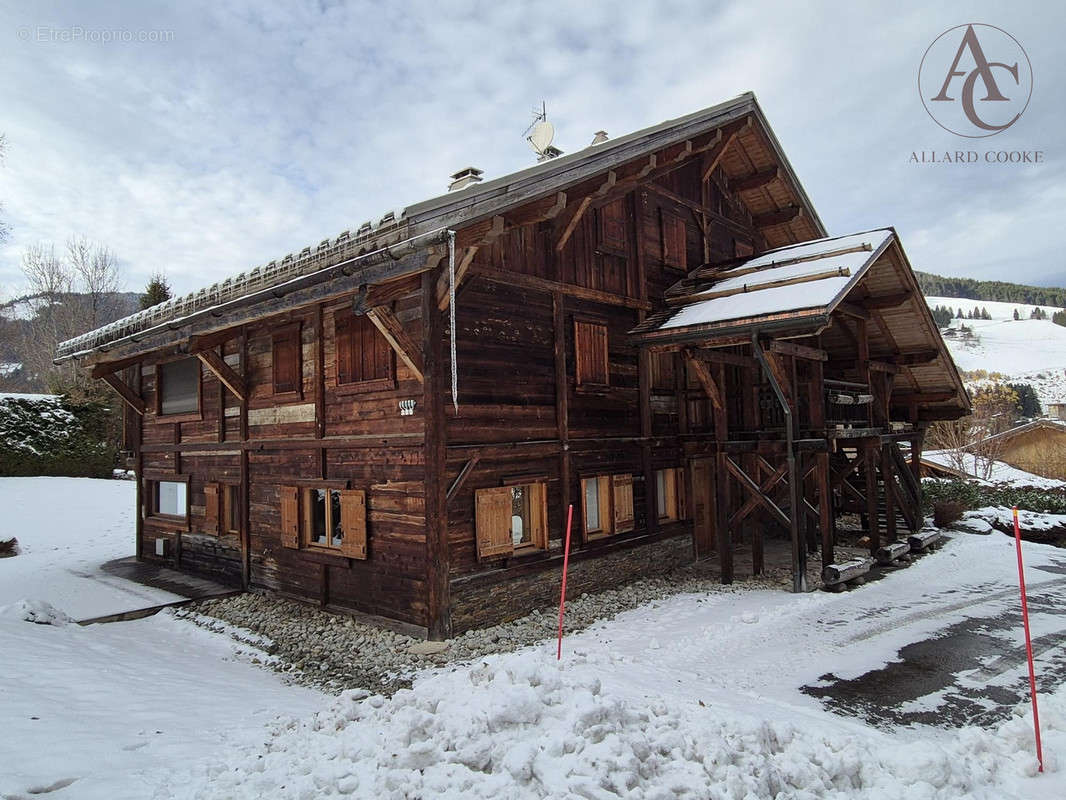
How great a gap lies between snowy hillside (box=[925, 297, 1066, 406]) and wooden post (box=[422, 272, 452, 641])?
325 feet

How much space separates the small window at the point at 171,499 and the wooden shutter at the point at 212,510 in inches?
46.1

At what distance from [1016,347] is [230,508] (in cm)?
14705

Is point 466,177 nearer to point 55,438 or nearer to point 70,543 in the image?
point 70,543

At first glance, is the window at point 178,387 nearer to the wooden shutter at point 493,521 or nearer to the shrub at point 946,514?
the wooden shutter at point 493,521

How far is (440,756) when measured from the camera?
4.92m

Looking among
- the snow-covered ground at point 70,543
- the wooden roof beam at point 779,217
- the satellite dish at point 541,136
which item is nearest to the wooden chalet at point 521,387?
the wooden roof beam at point 779,217

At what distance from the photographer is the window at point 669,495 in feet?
44.4

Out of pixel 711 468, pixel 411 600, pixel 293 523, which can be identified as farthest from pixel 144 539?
pixel 711 468

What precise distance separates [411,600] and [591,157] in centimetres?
746

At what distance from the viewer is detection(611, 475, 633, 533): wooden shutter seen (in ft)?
39.6

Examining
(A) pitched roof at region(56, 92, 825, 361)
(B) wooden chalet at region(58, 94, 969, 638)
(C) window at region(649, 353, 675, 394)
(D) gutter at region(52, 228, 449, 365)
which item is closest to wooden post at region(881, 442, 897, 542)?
(B) wooden chalet at region(58, 94, 969, 638)

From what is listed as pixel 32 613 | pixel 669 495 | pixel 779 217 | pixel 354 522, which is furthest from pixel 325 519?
pixel 779 217

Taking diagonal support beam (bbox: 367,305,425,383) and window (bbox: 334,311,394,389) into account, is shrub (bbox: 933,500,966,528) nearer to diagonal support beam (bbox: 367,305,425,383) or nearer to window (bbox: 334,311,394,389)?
diagonal support beam (bbox: 367,305,425,383)

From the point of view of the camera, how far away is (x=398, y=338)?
29.8ft
